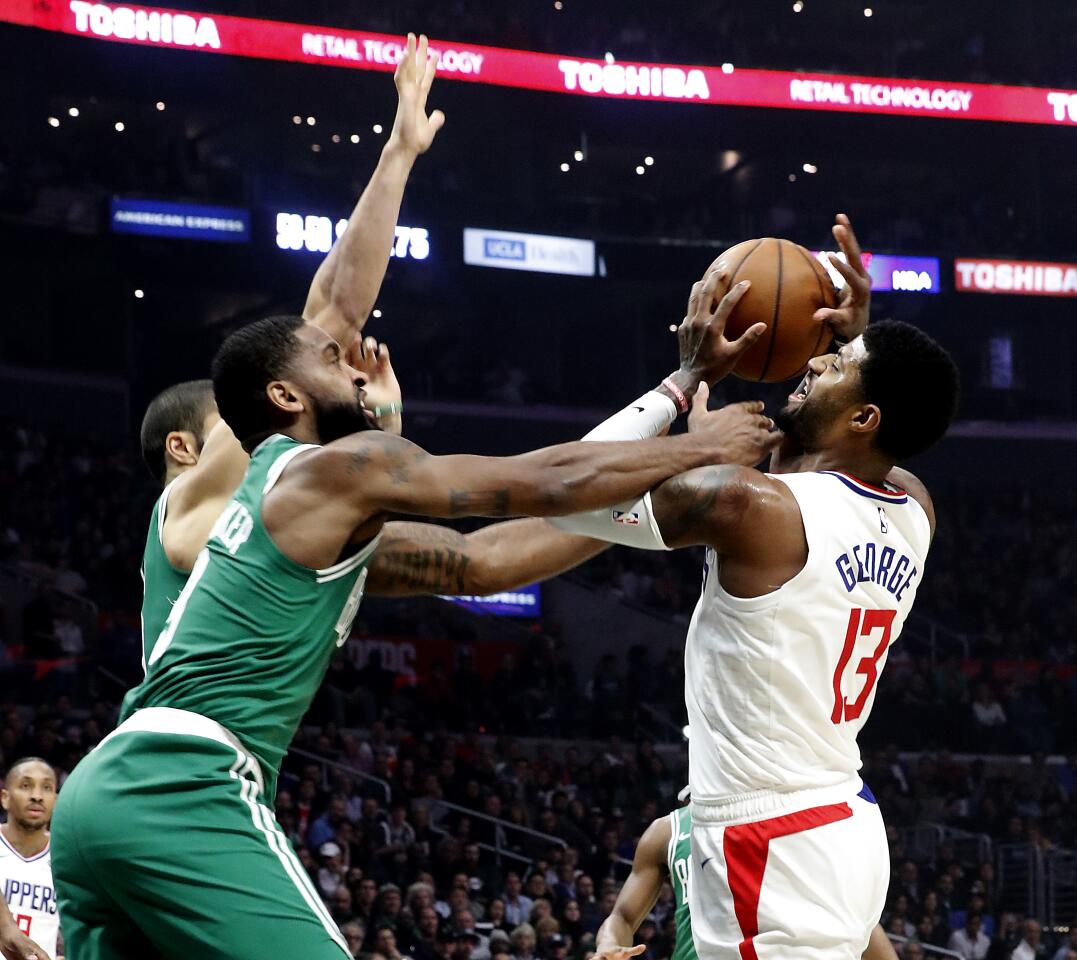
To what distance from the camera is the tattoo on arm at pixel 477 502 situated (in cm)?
338

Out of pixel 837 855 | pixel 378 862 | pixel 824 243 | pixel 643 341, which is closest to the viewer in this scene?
pixel 837 855

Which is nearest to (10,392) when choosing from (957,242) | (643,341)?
(643,341)

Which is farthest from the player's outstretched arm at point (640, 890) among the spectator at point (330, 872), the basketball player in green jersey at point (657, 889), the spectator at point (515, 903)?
the spectator at point (515, 903)

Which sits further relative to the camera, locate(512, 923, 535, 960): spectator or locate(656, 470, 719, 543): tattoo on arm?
locate(512, 923, 535, 960): spectator

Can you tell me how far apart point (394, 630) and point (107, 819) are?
1602 cm

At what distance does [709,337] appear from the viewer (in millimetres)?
3814

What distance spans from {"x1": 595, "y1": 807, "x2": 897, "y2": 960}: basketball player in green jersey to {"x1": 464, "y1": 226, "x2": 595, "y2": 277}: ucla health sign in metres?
16.4

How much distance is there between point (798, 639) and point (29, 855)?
5.18 m

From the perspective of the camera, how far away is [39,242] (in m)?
22.2

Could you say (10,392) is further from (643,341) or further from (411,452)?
(411,452)

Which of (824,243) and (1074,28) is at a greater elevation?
(1074,28)

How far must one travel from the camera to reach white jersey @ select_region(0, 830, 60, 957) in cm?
739

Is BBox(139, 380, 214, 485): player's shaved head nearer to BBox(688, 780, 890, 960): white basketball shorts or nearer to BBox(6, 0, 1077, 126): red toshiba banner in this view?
BBox(688, 780, 890, 960): white basketball shorts

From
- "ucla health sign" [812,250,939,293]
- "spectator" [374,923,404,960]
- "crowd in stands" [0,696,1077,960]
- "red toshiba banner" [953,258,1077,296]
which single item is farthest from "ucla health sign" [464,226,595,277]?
"spectator" [374,923,404,960]
